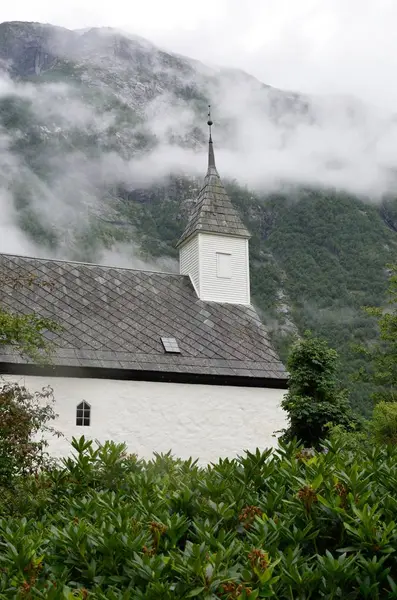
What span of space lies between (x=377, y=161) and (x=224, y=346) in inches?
3646

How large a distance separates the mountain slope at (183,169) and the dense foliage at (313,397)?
36.9 feet

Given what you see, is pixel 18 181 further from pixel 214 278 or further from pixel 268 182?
pixel 214 278

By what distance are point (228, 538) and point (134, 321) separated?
1443 cm

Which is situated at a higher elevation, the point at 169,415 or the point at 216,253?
the point at 216,253

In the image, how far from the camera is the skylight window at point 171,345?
1888 centimetres

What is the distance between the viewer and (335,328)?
140ft

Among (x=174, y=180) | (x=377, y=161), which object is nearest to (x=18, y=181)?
(x=174, y=180)

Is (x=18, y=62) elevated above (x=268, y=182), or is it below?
above

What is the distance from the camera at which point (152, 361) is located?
18.3m

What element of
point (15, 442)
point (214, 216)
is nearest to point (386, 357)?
point (214, 216)

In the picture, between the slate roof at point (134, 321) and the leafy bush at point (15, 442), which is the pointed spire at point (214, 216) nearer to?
the slate roof at point (134, 321)

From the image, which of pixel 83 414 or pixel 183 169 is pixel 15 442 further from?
pixel 183 169

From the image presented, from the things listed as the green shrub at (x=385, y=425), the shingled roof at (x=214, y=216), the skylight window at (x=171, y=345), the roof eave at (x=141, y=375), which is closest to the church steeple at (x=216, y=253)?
the shingled roof at (x=214, y=216)

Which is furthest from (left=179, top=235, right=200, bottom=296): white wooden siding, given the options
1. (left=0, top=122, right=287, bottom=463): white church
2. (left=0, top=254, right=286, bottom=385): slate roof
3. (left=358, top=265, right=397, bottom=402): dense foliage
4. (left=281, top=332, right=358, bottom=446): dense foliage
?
(left=358, top=265, right=397, bottom=402): dense foliage
